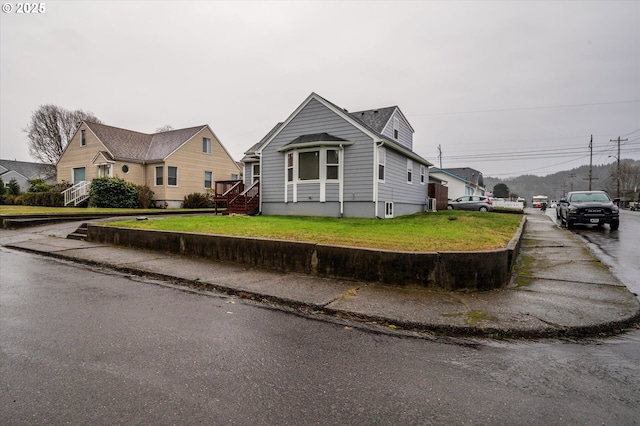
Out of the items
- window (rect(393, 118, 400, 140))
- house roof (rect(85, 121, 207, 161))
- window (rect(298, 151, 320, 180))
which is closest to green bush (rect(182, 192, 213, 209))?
house roof (rect(85, 121, 207, 161))

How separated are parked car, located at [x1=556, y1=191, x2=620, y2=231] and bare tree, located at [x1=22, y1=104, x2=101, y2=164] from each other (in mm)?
49821

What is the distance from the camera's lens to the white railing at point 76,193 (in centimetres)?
2316

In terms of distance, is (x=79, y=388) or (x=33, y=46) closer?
(x=79, y=388)

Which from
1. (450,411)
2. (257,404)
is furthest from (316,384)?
(450,411)

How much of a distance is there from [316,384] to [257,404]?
522mm

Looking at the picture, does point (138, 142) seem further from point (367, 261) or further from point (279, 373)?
point (279, 373)

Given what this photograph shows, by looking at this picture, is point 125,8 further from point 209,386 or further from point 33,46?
point 209,386

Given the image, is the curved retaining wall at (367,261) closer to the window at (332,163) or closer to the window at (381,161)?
the window at (332,163)

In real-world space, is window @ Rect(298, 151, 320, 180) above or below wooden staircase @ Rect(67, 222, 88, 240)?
above

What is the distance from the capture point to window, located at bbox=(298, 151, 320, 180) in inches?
586

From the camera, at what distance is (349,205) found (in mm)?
14609

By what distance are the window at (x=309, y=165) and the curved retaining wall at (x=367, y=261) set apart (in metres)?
7.58

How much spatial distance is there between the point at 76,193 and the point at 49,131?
23197mm

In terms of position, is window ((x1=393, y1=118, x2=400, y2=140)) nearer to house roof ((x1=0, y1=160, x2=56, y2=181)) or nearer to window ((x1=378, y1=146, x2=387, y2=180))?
window ((x1=378, y1=146, x2=387, y2=180))
